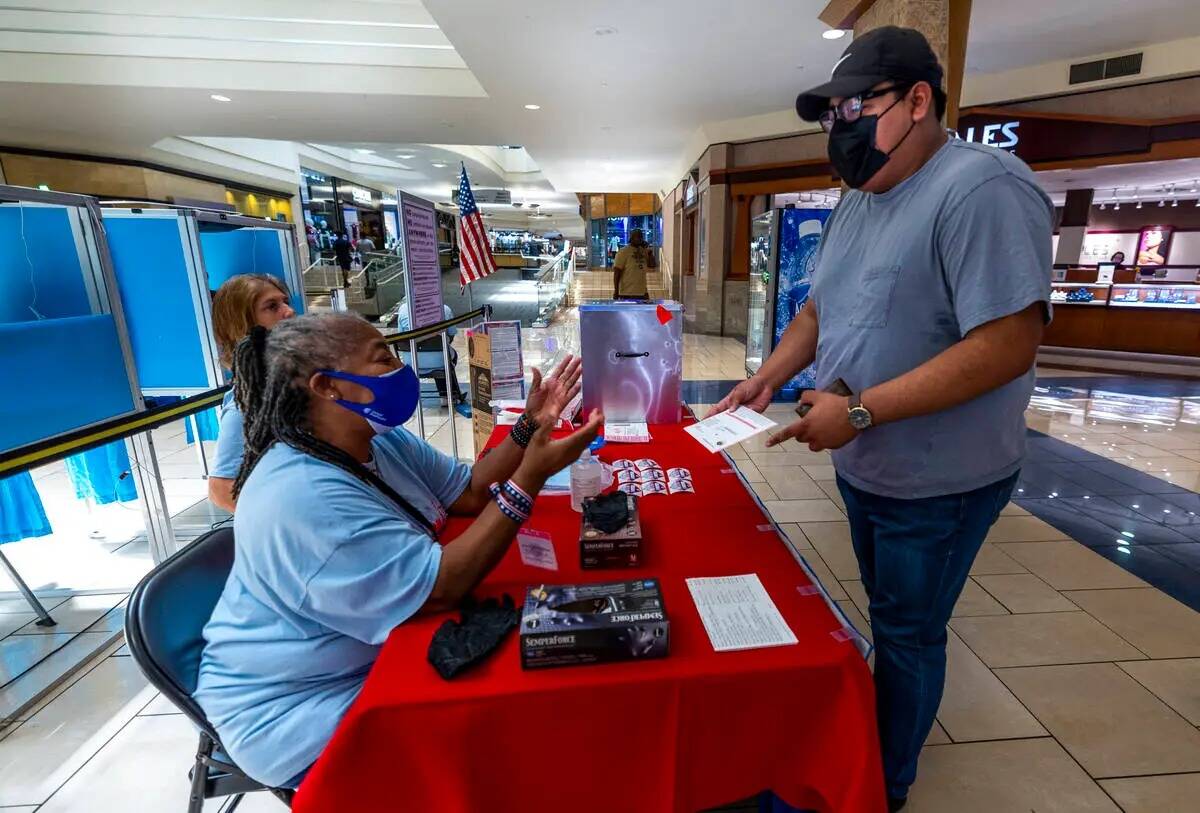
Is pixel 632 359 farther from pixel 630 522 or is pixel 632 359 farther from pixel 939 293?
pixel 939 293

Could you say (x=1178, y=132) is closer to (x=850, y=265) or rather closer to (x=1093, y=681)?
(x=1093, y=681)

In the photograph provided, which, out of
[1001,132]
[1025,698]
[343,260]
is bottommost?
[1025,698]

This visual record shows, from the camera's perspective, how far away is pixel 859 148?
3.79ft

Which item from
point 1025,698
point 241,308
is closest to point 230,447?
point 241,308

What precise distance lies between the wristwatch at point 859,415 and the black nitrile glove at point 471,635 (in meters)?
0.75

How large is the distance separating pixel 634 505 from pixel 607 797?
21.6 inches

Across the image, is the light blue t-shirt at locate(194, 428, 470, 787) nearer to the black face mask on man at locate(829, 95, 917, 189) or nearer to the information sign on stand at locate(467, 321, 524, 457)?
the black face mask on man at locate(829, 95, 917, 189)

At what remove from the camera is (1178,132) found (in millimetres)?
5117

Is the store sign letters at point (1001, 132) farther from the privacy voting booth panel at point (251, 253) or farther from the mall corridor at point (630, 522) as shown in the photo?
the privacy voting booth panel at point (251, 253)

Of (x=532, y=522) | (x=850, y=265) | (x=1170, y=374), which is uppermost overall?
(x=850, y=265)

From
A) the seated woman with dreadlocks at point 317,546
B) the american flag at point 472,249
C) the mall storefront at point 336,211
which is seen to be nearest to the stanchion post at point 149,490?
the seated woman with dreadlocks at point 317,546

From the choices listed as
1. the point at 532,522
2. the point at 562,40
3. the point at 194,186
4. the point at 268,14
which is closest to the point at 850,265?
the point at 532,522

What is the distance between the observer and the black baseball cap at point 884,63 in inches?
42.0

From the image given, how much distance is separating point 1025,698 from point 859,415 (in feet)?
5.23
